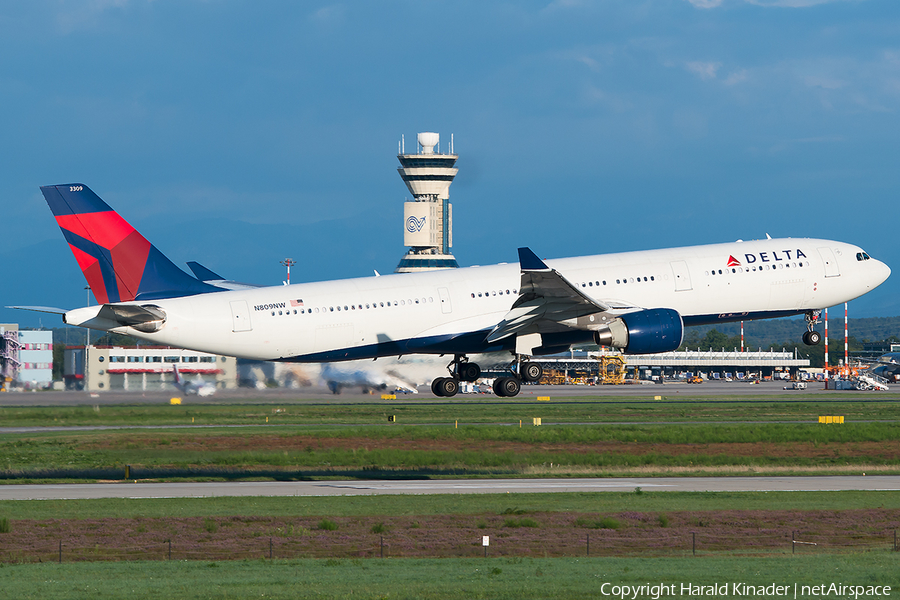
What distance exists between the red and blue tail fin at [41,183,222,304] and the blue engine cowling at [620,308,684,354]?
19876mm

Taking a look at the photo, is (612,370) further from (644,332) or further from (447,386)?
(644,332)

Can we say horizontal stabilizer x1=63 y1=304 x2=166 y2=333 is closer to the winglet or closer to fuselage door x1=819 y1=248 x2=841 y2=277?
the winglet

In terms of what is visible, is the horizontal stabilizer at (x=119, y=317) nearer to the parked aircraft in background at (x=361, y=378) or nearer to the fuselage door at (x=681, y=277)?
the fuselage door at (x=681, y=277)

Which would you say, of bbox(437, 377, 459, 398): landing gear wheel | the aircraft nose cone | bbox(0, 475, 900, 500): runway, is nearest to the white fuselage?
the aircraft nose cone

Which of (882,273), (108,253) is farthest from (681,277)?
(108,253)

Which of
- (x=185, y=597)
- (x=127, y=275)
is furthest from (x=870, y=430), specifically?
(x=185, y=597)

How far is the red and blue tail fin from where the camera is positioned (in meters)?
50.5

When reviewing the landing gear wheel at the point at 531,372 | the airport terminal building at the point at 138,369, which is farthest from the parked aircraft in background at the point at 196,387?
the landing gear wheel at the point at 531,372

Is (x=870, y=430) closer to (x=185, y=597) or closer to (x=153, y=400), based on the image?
(x=153, y=400)

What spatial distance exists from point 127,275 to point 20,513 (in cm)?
1697

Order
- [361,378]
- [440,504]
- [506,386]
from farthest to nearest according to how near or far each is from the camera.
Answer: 1. [361,378]
2. [506,386]
3. [440,504]

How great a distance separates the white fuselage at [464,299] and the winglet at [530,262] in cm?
483

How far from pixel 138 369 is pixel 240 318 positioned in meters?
39.2

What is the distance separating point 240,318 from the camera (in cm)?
5006
